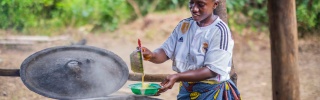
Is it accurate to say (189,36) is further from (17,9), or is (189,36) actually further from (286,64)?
(17,9)

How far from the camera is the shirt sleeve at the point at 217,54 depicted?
2.80 metres

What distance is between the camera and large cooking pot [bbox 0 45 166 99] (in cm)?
331

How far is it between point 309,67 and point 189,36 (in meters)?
5.51

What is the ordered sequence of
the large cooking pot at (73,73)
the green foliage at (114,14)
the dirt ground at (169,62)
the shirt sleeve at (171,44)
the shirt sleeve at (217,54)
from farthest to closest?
the green foliage at (114,14)
the dirt ground at (169,62)
the large cooking pot at (73,73)
the shirt sleeve at (171,44)
the shirt sleeve at (217,54)

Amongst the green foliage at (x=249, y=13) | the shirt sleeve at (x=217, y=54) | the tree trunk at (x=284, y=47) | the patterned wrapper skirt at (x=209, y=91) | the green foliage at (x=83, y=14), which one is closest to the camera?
the shirt sleeve at (x=217, y=54)

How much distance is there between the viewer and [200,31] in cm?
294

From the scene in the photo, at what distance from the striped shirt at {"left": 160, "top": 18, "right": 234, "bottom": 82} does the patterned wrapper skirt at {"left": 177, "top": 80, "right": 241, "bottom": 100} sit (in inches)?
2.5

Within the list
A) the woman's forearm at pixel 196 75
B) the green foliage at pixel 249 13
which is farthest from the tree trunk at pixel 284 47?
the green foliage at pixel 249 13

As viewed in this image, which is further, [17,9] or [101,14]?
[101,14]

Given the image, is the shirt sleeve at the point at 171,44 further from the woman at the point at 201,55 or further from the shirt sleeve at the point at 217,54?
the shirt sleeve at the point at 217,54

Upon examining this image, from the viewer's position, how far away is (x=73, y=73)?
132 inches

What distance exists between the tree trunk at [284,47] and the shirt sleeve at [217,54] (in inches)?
49.5

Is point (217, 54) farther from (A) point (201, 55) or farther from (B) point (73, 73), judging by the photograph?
(B) point (73, 73)

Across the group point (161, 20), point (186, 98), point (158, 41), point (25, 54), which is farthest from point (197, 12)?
point (161, 20)
